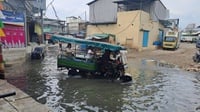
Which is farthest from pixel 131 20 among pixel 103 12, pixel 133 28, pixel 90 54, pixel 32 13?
pixel 90 54

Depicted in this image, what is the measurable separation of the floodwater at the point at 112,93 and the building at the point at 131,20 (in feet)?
59.1

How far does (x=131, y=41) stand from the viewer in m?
36.1

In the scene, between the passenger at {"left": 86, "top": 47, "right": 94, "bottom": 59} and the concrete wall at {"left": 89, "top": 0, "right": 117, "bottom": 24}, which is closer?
the passenger at {"left": 86, "top": 47, "right": 94, "bottom": 59}

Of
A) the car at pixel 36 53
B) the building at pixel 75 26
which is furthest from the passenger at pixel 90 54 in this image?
the building at pixel 75 26

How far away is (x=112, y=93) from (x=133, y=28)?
23.7 m

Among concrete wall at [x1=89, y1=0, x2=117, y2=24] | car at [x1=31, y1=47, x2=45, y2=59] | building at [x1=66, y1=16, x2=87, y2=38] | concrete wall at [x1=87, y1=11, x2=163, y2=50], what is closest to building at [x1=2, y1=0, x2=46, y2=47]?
car at [x1=31, y1=47, x2=45, y2=59]

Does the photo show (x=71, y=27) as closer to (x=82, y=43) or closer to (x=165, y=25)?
(x=165, y=25)

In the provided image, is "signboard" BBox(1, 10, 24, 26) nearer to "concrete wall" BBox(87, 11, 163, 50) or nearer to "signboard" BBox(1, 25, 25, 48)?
"signboard" BBox(1, 25, 25, 48)

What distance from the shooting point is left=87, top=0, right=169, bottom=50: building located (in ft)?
116

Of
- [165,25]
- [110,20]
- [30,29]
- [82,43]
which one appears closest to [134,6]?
[110,20]

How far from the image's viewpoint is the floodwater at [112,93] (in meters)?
10.7

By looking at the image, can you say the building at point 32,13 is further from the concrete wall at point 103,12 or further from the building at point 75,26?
the building at point 75,26

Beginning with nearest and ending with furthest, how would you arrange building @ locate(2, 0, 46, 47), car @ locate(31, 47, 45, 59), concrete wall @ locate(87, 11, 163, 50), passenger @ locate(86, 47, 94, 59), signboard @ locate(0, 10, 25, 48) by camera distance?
passenger @ locate(86, 47, 94, 59) → signboard @ locate(0, 10, 25, 48) → car @ locate(31, 47, 45, 59) → building @ locate(2, 0, 46, 47) → concrete wall @ locate(87, 11, 163, 50)

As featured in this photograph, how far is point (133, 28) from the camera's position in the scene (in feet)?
117
